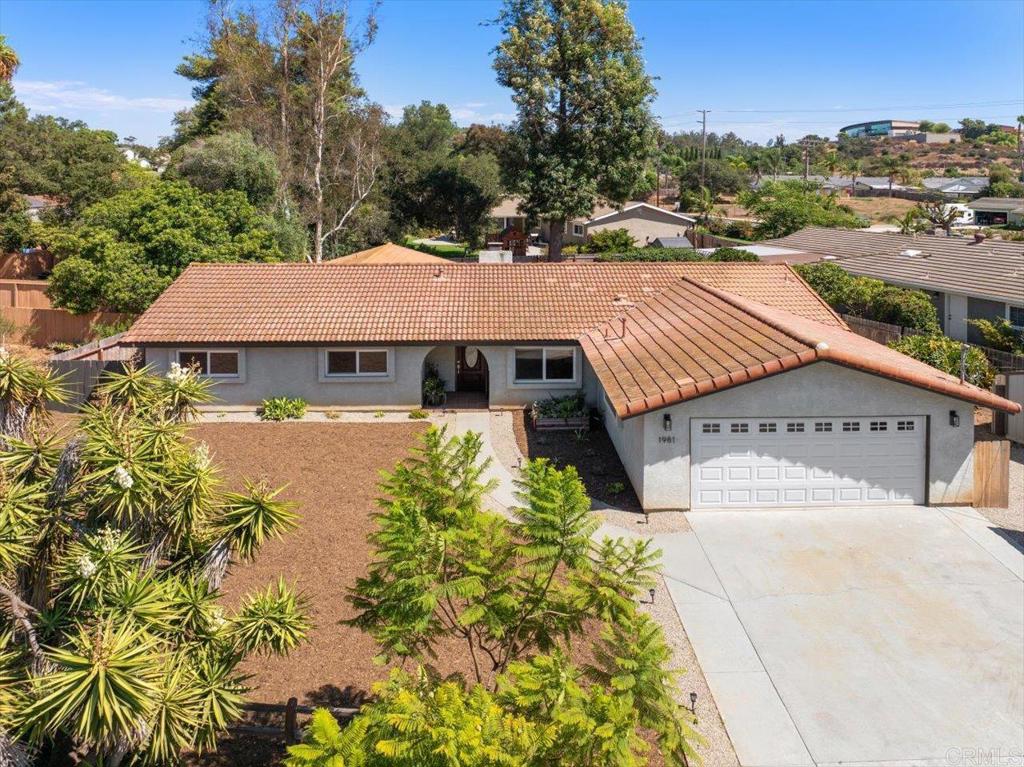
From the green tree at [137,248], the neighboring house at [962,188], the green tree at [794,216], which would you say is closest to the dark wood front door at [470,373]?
the green tree at [137,248]

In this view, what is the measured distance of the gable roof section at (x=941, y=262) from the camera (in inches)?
1119

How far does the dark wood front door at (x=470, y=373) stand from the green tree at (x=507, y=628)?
16.8 metres

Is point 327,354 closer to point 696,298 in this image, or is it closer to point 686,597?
point 696,298

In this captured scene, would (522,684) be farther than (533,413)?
No

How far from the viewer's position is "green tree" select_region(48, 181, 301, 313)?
1187 inches

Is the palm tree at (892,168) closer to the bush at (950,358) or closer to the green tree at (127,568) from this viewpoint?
the bush at (950,358)

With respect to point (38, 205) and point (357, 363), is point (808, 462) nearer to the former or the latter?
point (357, 363)

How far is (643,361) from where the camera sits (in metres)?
18.5

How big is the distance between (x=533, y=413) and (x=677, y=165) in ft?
338

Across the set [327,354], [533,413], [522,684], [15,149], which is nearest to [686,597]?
[522,684]

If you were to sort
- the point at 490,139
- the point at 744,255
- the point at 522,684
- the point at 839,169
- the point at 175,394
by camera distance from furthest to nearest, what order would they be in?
the point at 839,169, the point at 490,139, the point at 744,255, the point at 175,394, the point at 522,684

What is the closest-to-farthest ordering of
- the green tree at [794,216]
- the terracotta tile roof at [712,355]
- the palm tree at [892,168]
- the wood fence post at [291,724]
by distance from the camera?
the wood fence post at [291,724]
the terracotta tile roof at [712,355]
the green tree at [794,216]
the palm tree at [892,168]

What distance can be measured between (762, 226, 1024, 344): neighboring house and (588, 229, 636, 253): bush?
49.0ft

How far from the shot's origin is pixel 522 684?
626 cm
